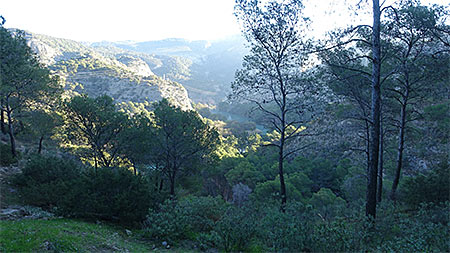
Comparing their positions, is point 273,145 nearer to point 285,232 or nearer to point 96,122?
point 285,232

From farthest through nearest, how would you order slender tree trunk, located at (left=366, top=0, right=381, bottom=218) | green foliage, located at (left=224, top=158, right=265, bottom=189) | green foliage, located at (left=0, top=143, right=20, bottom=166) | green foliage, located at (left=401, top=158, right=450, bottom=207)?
green foliage, located at (left=224, top=158, right=265, bottom=189)
green foliage, located at (left=0, top=143, right=20, bottom=166)
green foliage, located at (left=401, top=158, right=450, bottom=207)
slender tree trunk, located at (left=366, top=0, right=381, bottom=218)

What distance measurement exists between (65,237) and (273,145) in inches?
249

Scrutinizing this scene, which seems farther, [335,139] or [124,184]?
[335,139]

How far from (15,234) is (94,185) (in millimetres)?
2220

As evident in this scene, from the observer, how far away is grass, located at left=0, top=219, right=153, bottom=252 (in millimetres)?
3852

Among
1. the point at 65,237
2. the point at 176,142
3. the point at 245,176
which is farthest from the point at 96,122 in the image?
the point at 245,176

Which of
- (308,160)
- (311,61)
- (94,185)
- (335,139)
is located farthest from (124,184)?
(308,160)

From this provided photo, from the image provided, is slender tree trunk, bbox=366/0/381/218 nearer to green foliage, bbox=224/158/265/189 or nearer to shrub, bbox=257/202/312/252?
shrub, bbox=257/202/312/252

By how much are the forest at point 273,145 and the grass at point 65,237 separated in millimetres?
40

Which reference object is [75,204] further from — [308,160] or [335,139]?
[308,160]

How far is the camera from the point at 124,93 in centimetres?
7700

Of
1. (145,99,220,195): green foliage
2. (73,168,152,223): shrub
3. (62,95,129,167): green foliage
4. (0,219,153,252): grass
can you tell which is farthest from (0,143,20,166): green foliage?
(0,219,153,252): grass

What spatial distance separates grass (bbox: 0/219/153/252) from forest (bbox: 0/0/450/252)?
0.04 meters

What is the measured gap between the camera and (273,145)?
28.6ft
